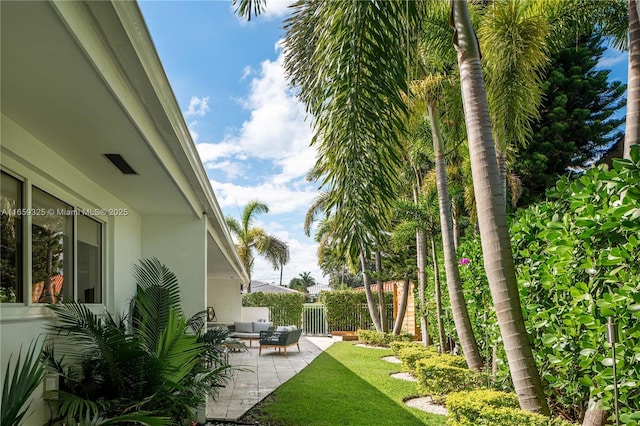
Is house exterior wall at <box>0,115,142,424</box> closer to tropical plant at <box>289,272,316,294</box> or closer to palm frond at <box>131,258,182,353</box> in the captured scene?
palm frond at <box>131,258,182,353</box>

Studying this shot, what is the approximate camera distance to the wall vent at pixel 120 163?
4.29 meters

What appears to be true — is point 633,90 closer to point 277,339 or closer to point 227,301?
point 277,339

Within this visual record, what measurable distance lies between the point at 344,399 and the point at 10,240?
18.8ft

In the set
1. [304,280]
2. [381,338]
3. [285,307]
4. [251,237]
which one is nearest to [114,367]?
[381,338]

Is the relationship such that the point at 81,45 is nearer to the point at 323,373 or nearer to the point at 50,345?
the point at 50,345

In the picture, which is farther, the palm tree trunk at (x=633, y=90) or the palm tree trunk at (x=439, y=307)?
the palm tree trunk at (x=439, y=307)

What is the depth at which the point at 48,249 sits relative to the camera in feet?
14.5

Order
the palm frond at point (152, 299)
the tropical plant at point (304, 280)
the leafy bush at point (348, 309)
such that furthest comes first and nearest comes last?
the tropical plant at point (304, 280), the leafy bush at point (348, 309), the palm frond at point (152, 299)

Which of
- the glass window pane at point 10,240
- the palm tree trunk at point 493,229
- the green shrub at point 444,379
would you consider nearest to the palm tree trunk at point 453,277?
the green shrub at point 444,379

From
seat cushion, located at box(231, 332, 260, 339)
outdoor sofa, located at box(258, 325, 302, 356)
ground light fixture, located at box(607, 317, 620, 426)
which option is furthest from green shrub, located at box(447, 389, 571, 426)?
seat cushion, located at box(231, 332, 260, 339)

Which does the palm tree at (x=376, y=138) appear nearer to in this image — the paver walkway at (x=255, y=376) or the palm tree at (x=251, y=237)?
the paver walkway at (x=255, y=376)

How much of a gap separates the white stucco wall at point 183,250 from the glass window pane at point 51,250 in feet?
6.82

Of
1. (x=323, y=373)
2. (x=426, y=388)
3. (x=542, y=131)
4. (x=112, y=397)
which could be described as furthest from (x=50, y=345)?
(x=542, y=131)

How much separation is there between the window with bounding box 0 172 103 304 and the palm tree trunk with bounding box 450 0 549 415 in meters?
3.98
